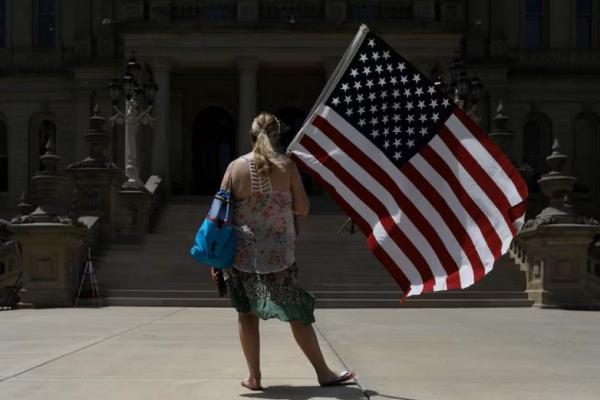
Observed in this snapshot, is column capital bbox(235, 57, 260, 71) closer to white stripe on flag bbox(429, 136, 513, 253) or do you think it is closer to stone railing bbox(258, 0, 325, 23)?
stone railing bbox(258, 0, 325, 23)

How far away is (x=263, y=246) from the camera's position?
6363 millimetres

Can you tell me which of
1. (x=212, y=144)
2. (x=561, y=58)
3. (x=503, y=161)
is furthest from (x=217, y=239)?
(x=561, y=58)

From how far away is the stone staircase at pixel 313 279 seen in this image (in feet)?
57.0

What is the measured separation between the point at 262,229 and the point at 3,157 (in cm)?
3639

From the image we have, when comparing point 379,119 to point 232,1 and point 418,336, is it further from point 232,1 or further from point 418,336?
point 232,1

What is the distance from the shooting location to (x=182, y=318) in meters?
13.8

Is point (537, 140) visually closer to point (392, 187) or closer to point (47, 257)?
point (47, 257)

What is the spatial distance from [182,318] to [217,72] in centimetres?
2447

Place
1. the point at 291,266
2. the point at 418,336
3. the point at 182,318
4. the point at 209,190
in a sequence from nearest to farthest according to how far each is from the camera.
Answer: the point at 291,266 → the point at 418,336 → the point at 182,318 → the point at 209,190

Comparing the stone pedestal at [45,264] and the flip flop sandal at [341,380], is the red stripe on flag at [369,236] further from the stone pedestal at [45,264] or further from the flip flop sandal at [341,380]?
the stone pedestal at [45,264]

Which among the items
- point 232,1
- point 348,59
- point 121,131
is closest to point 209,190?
point 121,131

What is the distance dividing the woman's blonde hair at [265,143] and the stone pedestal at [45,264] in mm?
11500

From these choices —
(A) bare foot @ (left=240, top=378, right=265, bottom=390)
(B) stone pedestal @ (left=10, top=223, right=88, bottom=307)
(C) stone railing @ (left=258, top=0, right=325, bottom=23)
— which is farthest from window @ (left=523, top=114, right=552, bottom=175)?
(A) bare foot @ (left=240, top=378, right=265, bottom=390)

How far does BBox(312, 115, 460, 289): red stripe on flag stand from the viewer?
21.5 feet
